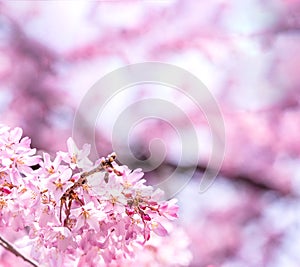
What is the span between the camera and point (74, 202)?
1239 millimetres

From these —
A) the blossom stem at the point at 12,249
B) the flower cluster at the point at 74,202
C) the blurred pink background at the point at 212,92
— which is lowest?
the blossom stem at the point at 12,249

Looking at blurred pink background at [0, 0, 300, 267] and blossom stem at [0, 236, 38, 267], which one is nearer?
blossom stem at [0, 236, 38, 267]

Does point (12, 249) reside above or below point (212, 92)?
below

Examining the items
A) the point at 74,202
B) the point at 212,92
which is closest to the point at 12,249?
the point at 74,202

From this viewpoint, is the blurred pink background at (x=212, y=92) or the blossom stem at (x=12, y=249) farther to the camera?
the blurred pink background at (x=212, y=92)

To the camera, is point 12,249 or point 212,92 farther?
point 212,92

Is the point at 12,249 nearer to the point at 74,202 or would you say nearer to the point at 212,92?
the point at 74,202

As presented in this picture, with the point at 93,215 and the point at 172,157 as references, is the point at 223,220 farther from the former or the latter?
the point at 93,215

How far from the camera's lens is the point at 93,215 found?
1.22m

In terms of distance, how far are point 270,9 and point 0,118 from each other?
1143mm

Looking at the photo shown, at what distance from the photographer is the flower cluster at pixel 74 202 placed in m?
1.21

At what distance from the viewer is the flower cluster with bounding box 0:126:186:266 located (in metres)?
1.21

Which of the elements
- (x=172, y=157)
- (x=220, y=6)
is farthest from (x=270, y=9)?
(x=172, y=157)

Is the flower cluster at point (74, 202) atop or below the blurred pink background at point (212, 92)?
below
